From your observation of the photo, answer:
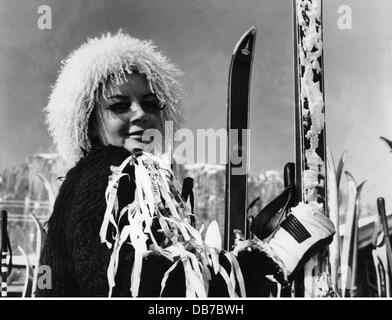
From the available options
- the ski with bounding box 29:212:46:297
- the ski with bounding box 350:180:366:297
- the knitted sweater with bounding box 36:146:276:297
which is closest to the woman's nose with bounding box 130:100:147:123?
the knitted sweater with bounding box 36:146:276:297

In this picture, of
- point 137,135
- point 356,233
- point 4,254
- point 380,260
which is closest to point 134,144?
point 137,135

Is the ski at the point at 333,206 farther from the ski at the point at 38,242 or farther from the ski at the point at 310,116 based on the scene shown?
the ski at the point at 38,242

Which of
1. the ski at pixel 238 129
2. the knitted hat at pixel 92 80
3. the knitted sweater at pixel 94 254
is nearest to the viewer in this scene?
the knitted sweater at pixel 94 254

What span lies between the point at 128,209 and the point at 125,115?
331mm

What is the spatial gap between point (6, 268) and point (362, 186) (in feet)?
4.30

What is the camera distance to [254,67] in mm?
2238

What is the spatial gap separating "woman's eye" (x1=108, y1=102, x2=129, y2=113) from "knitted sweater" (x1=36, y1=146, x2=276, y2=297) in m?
0.14

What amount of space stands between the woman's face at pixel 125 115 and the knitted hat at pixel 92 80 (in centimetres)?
3

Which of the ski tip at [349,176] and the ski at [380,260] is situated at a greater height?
the ski tip at [349,176]

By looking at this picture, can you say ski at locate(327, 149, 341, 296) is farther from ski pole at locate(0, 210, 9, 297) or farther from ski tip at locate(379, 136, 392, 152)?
ski pole at locate(0, 210, 9, 297)

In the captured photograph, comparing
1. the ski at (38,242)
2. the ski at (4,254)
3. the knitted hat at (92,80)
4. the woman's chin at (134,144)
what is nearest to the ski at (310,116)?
the knitted hat at (92,80)

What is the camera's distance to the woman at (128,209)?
6.36ft

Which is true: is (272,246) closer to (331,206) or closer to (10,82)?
(331,206)
